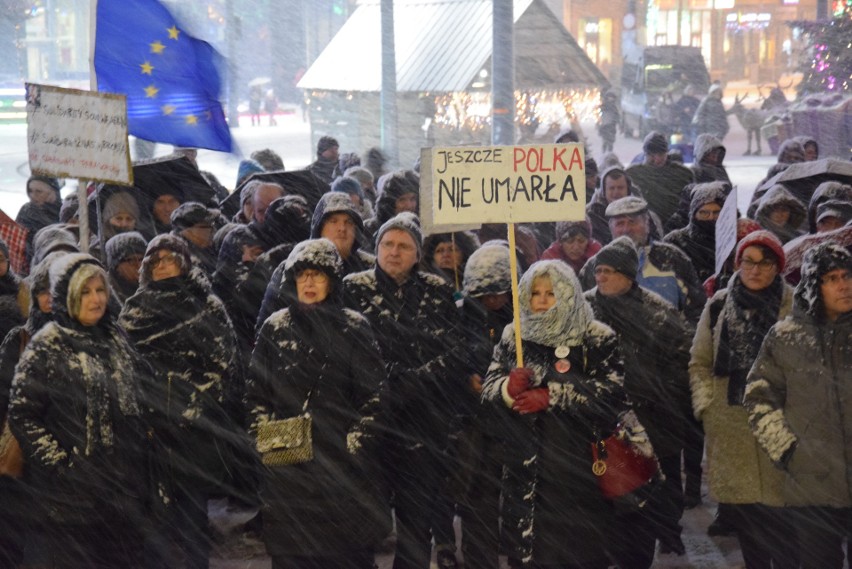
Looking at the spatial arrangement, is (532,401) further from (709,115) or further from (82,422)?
(709,115)

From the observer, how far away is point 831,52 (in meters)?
23.5

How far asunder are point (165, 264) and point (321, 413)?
1.23m

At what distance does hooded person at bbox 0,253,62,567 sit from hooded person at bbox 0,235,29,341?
21.2 inches

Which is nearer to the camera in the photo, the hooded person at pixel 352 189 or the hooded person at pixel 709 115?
the hooded person at pixel 352 189

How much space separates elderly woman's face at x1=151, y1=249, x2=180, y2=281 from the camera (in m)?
5.86

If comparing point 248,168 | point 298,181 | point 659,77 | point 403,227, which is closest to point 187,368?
point 403,227

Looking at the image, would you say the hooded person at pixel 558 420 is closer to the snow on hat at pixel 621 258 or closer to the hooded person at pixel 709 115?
the snow on hat at pixel 621 258

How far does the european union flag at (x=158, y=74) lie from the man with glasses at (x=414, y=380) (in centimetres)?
254

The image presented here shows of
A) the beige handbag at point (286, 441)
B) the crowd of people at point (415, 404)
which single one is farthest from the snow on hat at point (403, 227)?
the beige handbag at point (286, 441)

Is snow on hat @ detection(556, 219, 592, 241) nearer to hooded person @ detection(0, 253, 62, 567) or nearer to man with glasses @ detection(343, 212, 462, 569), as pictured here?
man with glasses @ detection(343, 212, 462, 569)

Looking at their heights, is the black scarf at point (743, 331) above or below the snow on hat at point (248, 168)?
below

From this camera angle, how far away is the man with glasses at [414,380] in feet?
19.7

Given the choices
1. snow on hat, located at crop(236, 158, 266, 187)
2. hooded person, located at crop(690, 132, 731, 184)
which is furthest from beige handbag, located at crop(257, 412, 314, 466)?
hooded person, located at crop(690, 132, 731, 184)

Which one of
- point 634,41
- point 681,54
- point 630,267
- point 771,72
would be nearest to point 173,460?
point 630,267
